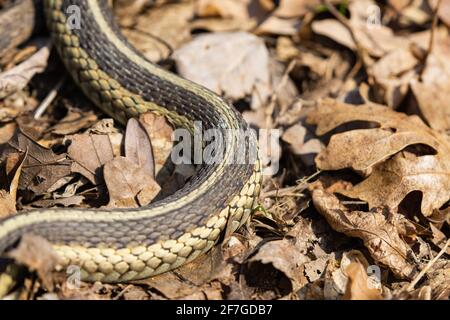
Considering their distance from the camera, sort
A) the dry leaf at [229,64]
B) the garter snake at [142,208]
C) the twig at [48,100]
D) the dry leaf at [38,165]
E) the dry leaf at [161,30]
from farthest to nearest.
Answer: the dry leaf at [161,30] < the dry leaf at [229,64] < the twig at [48,100] < the dry leaf at [38,165] < the garter snake at [142,208]

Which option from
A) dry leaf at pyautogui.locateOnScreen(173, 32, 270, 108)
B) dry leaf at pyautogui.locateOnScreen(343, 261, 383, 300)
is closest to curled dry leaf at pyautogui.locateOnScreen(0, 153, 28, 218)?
dry leaf at pyautogui.locateOnScreen(173, 32, 270, 108)

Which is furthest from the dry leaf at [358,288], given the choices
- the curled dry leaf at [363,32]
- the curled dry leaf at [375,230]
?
the curled dry leaf at [363,32]

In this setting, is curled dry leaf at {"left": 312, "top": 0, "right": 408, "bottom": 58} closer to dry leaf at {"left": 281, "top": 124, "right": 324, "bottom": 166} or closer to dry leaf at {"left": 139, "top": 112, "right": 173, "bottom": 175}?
dry leaf at {"left": 281, "top": 124, "right": 324, "bottom": 166}

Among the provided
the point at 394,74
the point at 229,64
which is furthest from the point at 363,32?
the point at 229,64

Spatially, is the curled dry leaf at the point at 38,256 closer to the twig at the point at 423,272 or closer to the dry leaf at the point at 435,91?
the twig at the point at 423,272

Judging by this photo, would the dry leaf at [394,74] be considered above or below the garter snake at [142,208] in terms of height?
below
